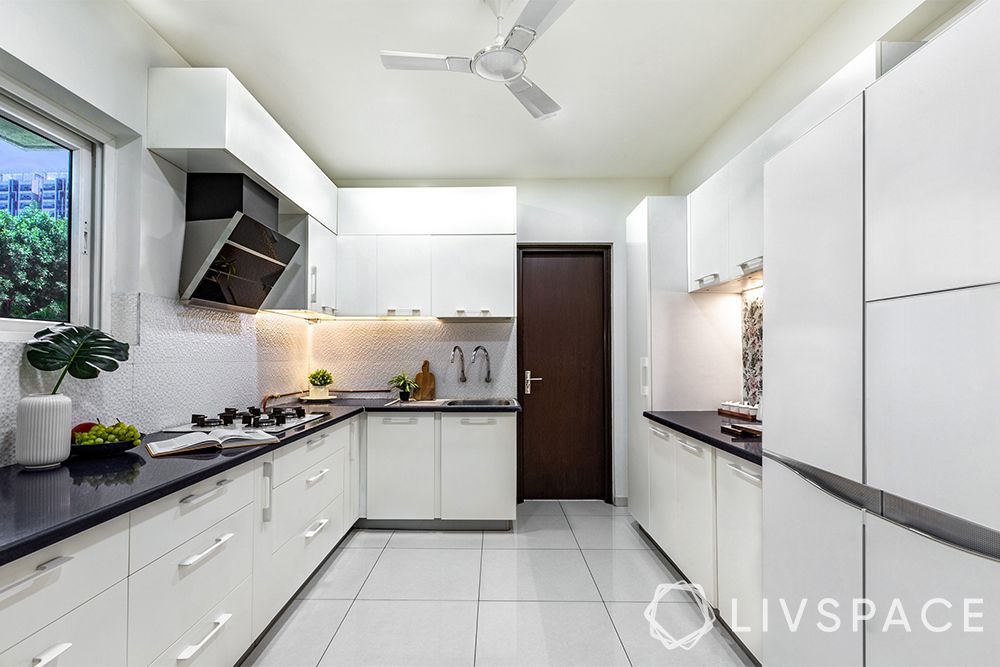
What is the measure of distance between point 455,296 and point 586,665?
2.58 metres

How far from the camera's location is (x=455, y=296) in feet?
12.7

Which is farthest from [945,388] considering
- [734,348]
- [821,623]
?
[734,348]

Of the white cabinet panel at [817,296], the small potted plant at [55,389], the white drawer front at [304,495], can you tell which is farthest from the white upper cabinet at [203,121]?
the white cabinet panel at [817,296]

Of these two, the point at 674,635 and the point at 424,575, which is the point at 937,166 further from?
the point at 424,575

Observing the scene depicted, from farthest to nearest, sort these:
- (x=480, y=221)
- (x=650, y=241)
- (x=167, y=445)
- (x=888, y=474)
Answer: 1. (x=480, y=221)
2. (x=650, y=241)
3. (x=167, y=445)
4. (x=888, y=474)

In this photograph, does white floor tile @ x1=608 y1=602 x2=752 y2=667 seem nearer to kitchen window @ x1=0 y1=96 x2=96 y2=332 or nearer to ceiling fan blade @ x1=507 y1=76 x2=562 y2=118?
ceiling fan blade @ x1=507 y1=76 x2=562 y2=118

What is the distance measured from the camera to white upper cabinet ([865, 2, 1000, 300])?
3.20 feet

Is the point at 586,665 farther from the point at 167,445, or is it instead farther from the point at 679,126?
the point at 679,126

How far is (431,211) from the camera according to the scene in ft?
12.7

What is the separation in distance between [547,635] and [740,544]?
93 centimetres

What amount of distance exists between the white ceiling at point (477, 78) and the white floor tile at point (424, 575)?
2740 mm

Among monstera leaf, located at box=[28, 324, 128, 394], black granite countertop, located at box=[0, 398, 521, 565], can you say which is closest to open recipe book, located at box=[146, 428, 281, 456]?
black granite countertop, located at box=[0, 398, 521, 565]

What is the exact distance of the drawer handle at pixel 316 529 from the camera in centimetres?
254

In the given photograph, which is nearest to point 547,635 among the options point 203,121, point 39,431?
point 39,431
